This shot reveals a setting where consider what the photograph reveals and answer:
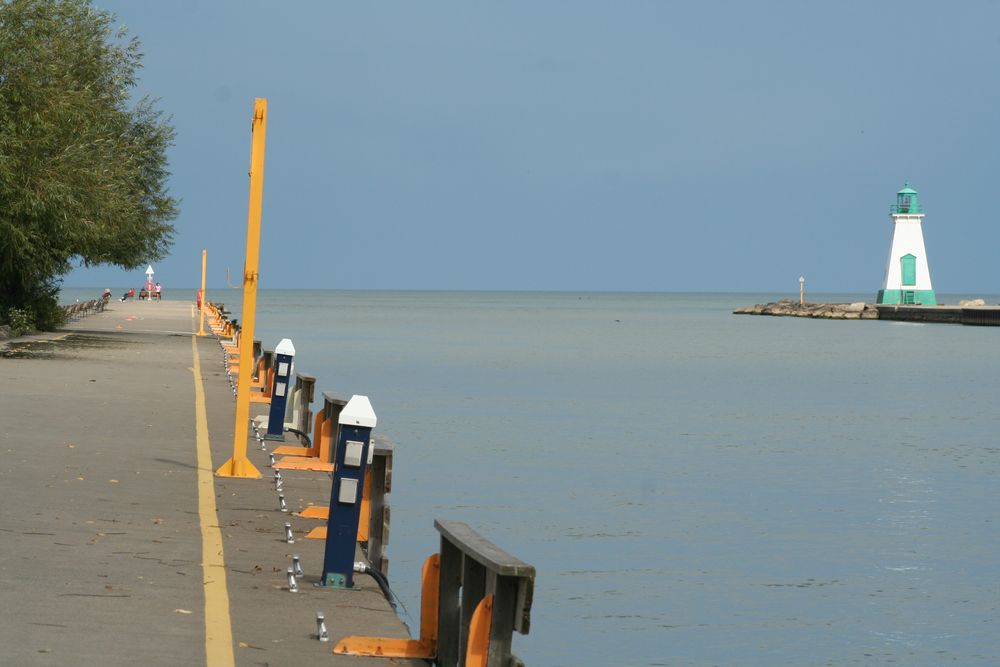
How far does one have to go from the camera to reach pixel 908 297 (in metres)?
122

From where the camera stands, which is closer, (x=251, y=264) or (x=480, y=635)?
(x=480, y=635)

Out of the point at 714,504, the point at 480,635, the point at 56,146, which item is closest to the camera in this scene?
the point at 480,635

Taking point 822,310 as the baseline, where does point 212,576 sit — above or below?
below

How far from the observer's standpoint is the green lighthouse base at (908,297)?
121 m

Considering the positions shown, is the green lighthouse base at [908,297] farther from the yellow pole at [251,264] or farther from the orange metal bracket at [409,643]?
the orange metal bracket at [409,643]

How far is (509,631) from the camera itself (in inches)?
267

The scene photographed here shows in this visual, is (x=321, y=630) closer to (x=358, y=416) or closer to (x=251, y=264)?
(x=358, y=416)

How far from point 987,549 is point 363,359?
4260 cm

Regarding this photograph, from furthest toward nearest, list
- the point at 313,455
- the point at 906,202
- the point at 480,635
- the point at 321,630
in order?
the point at 906,202, the point at 313,455, the point at 321,630, the point at 480,635

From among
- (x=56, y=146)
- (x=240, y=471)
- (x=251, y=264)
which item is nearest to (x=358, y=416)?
(x=251, y=264)

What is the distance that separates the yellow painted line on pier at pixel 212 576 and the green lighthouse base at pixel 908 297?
10999 cm

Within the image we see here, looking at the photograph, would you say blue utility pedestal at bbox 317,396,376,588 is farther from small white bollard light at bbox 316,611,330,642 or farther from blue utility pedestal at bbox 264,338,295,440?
blue utility pedestal at bbox 264,338,295,440

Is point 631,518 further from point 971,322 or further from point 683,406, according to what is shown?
point 971,322

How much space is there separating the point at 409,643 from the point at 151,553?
117 inches
